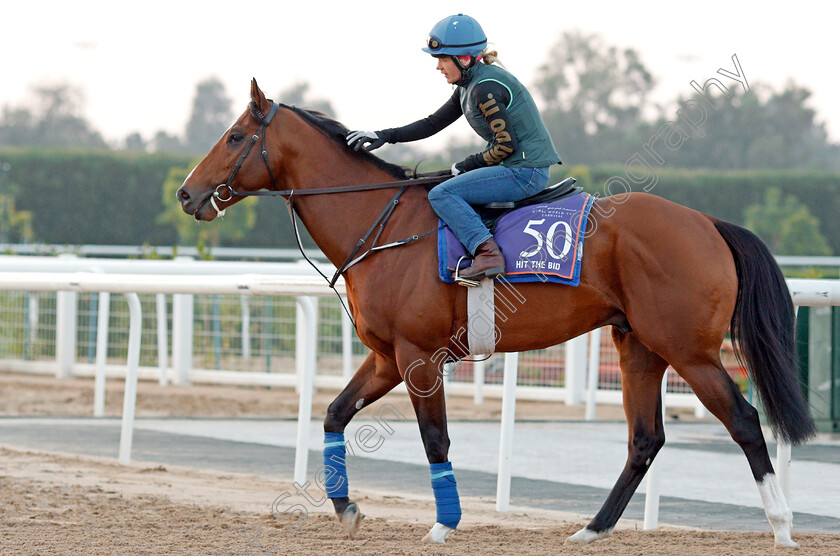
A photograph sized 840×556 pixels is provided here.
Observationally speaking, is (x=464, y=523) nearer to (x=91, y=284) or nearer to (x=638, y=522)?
(x=638, y=522)

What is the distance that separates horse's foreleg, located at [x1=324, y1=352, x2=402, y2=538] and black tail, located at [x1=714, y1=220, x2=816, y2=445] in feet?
5.00

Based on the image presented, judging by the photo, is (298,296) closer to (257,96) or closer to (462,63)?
(257,96)

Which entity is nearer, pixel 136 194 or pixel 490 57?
pixel 490 57

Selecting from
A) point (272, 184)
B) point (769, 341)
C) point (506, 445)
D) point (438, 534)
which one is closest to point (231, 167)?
point (272, 184)

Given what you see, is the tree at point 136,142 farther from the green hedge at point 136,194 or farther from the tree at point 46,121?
the green hedge at point 136,194

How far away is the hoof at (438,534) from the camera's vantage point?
4.57m

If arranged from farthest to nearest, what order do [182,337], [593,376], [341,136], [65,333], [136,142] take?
1. [136,142]
2. [65,333]
3. [182,337]
4. [593,376]
5. [341,136]

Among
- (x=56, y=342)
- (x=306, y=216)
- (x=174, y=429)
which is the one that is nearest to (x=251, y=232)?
(x=56, y=342)

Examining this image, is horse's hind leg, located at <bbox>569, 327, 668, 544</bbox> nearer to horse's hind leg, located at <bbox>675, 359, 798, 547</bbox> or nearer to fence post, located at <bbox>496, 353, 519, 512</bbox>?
horse's hind leg, located at <bbox>675, 359, 798, 547</bbox>

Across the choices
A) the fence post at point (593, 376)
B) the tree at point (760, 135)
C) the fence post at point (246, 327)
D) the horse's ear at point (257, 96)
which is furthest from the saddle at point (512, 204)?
the tree at point (760, 135)

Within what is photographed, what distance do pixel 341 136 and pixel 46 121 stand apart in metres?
57.9

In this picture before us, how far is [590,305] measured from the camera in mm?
4676

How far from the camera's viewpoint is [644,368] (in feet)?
16.1

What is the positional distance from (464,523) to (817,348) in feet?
13.7
